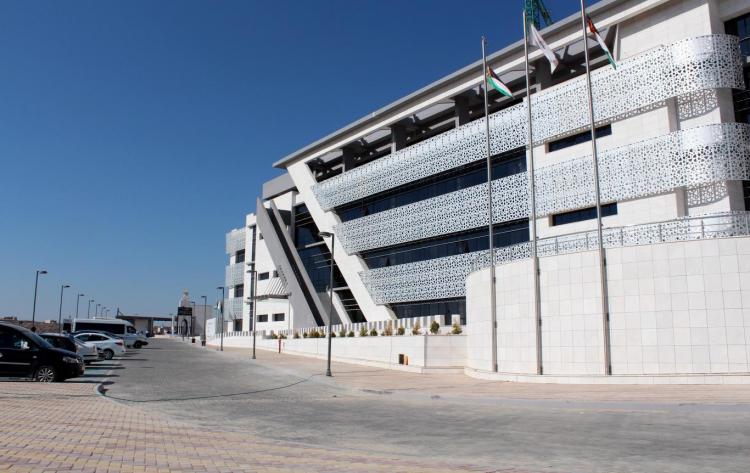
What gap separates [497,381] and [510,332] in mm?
2162

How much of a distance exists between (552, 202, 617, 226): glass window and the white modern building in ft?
0.32

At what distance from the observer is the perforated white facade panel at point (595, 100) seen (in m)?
31.1

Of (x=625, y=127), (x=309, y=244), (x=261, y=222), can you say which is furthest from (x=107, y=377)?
(x=261, y=222)

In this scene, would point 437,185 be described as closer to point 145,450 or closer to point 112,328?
point 112,328

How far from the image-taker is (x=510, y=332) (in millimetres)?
26094

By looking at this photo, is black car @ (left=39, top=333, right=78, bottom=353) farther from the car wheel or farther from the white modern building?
the white modern building

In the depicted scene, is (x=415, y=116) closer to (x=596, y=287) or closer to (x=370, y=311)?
(x=370, y=311)

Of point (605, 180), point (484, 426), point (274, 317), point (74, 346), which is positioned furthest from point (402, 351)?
point (274, 317)

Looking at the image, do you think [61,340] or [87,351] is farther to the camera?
[87,351]

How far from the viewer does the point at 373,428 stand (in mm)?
12922

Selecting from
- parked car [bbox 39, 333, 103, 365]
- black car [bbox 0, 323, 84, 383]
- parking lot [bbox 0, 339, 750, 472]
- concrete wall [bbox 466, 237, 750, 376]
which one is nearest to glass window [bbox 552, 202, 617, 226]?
concrete wall [bbox 466, 237, 750, 376]

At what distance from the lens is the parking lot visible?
28.3 ft

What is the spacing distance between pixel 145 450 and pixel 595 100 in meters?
33.5

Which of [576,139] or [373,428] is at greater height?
[576,139]
